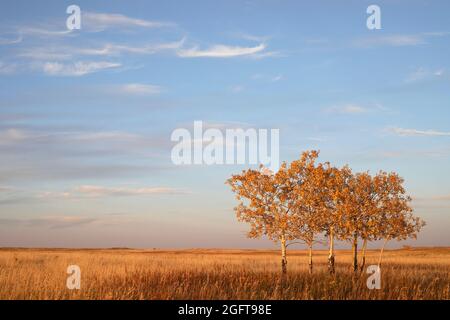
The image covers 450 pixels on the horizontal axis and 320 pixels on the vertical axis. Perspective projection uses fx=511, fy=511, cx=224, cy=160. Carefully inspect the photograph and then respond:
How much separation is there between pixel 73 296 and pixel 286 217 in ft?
85.6

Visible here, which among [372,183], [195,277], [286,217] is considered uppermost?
[372,183]

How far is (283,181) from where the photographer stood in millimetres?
41969
